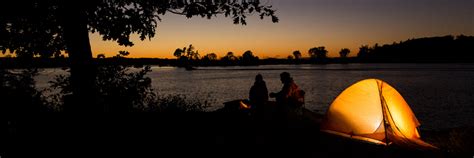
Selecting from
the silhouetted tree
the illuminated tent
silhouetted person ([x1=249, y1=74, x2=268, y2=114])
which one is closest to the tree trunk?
the silhouetted tree

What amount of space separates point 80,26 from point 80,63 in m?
0.99

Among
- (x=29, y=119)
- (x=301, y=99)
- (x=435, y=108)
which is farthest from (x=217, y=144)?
(x=435, y=108)

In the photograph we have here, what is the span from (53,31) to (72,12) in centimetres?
109

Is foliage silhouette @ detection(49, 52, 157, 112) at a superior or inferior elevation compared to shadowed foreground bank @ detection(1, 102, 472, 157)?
superior

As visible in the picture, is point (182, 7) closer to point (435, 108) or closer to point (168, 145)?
point (168, 145)

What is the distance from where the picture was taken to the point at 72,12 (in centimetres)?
1007

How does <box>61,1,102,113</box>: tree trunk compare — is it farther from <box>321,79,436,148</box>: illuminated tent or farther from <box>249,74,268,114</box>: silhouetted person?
<box>321,79,436,148</box>: illuminated tent

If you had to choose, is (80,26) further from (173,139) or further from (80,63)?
(173,139)

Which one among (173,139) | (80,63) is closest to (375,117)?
(173,139)

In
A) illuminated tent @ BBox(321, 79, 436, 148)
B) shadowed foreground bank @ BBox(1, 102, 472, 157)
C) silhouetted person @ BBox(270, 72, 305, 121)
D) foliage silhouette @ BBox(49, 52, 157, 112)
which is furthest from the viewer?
silhouetted person @ BBox(270, 72, 305, 121)

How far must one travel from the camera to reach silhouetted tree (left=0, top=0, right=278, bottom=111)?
1004cm

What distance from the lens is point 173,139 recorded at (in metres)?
9.74

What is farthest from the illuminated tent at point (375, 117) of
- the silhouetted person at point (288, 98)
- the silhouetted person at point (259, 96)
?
the silhouetted person at point (259, 96)

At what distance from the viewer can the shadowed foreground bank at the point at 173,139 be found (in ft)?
27.6
